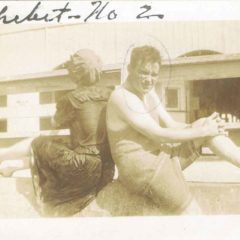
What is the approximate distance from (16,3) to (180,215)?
892 millimetres

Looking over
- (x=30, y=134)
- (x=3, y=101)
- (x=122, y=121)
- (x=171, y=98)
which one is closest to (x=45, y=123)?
(x=30, y=134)

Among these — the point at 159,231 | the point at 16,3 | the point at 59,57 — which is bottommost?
the point at 159,231

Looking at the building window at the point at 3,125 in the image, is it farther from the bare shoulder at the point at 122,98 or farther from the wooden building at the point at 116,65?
the bare shoulder at the point at 122,98

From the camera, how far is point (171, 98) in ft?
4.37

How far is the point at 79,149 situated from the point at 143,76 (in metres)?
0.31

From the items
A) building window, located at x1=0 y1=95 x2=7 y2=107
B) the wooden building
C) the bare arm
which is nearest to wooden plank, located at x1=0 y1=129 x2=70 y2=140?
the wooden building

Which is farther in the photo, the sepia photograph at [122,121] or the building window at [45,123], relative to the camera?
the building window at [45,123]

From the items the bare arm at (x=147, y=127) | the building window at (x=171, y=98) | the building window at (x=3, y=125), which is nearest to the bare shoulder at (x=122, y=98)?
the bare arm at (x=147, y=127)

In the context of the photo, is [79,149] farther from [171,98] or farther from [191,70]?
[191,70]

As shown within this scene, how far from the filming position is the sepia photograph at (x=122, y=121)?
1261mm

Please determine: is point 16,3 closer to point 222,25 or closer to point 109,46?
point 109,46

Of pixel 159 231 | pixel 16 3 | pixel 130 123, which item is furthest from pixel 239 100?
pixel 16 3

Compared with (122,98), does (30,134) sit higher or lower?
lower

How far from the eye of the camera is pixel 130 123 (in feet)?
4.11
